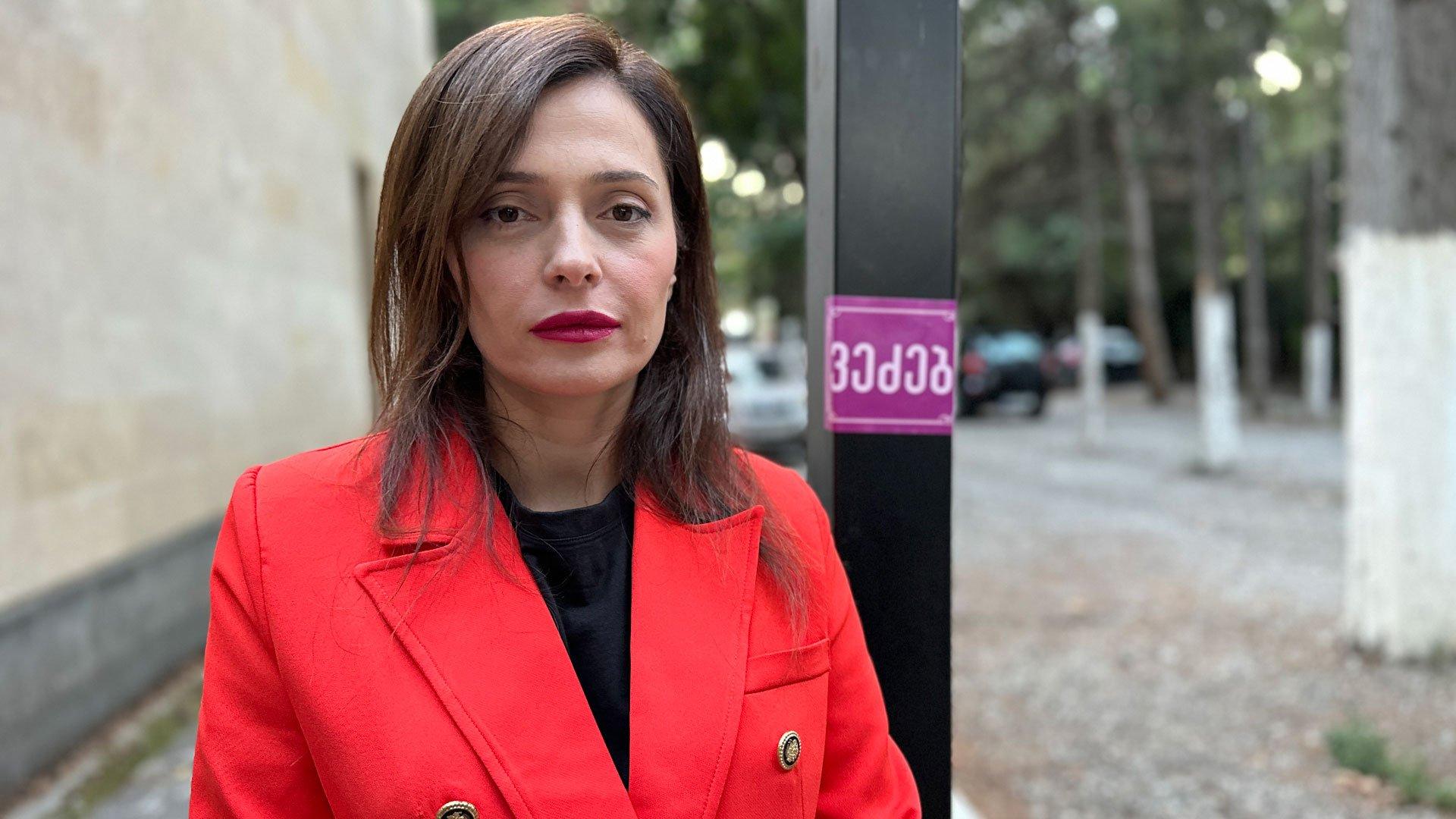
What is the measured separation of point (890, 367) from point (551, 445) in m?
0.65

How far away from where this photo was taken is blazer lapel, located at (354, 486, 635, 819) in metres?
1.39

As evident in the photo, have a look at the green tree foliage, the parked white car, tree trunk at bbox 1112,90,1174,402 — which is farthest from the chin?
tree trunk at bbox 1112,90,1174,402

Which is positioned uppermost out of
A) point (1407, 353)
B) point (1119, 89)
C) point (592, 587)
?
point (1119, 89)

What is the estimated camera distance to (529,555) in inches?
62.4

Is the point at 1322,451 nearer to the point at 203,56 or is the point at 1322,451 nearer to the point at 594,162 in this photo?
the point at 203,56

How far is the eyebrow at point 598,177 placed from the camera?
1.46 metres

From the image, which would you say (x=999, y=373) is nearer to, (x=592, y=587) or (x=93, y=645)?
(x=93, y=645)

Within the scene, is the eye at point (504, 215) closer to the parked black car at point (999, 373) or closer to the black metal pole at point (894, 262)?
the black metal pole at point (894, 262)

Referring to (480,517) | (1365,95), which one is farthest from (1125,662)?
(480,517)

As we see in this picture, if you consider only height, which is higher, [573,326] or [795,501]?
[573,326]

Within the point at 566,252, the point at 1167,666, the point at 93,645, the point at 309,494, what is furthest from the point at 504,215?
the point at 1167,666

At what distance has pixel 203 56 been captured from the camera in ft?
19.8

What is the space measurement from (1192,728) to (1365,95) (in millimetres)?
3488

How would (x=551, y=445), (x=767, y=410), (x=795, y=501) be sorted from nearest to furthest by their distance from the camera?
1. (x=551, y=445)
2. (x=795, y=501)
3. (x=767, y=410)
